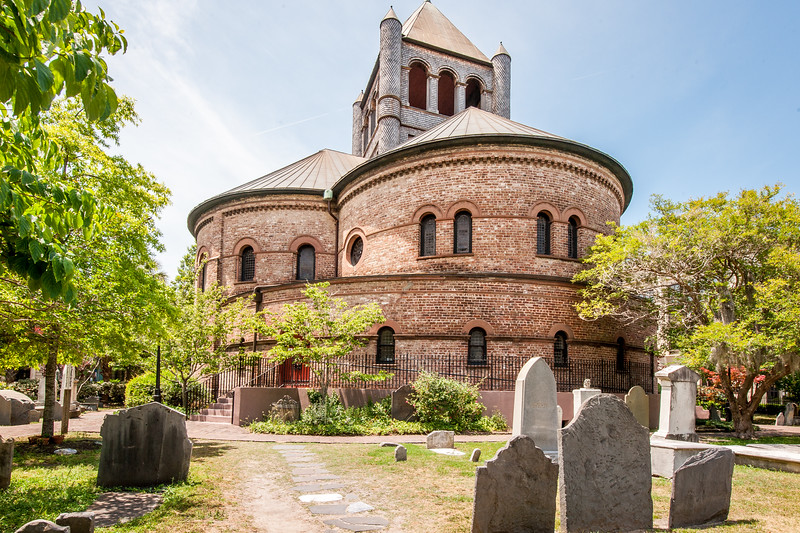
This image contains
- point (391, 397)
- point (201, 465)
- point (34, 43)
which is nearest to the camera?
point (34, 43)

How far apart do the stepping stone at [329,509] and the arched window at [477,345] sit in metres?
11.2

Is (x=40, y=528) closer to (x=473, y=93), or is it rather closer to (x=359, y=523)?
(x=359, y=523)

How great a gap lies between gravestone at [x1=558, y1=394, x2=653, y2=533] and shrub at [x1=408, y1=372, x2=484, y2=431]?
916cm

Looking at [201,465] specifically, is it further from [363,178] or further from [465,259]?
[363,178]

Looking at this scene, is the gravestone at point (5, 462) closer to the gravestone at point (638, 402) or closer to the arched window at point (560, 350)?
the gravestone at point (638, 402)

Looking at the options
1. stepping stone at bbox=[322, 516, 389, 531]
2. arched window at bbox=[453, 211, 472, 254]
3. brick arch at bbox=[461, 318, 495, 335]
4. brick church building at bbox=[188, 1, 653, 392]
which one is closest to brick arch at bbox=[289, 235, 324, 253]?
brick church building at bbox=[188, 1, 653, 392]

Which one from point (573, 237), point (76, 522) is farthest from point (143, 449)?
point (573, 237)

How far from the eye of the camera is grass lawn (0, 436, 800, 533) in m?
6.22

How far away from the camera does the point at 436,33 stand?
34.7 m

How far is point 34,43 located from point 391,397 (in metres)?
14.1

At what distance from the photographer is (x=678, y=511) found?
6.24 metres

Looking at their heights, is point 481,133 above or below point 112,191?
above

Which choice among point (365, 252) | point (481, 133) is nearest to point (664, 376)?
point (481, 133)

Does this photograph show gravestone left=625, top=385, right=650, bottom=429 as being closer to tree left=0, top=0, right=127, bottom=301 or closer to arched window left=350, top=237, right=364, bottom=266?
arched window left=350, top=237, right=364, bottom=266
